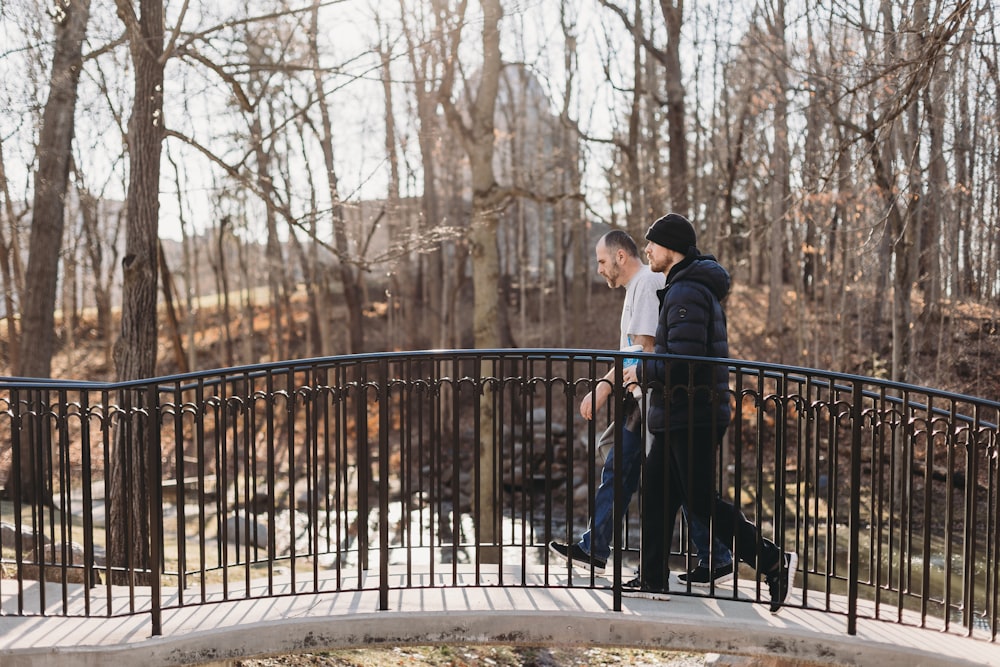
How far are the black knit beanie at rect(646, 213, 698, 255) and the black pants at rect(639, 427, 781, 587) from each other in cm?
96

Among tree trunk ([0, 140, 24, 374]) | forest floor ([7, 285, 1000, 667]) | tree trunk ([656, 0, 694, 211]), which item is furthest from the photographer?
tree trunk ([0, 140, 24, 374])

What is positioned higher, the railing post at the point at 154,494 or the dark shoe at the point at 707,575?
the railing post at the point at 154,494

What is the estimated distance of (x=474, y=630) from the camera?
16.5 ft

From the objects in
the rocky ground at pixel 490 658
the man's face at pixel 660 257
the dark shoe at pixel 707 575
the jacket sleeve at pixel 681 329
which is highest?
the man's face at pixel 660 257

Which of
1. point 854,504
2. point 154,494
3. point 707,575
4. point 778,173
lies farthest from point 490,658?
point 778,173

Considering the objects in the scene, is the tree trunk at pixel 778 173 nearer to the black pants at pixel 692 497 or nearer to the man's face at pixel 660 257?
the man's face at pixel 660 257

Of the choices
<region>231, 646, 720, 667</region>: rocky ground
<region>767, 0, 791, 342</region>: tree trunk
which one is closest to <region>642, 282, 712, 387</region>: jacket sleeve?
<region>231, 646, 720, 667</region>: rocky ground

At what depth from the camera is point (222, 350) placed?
30.1 metres

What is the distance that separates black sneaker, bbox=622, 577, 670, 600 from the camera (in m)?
5.18

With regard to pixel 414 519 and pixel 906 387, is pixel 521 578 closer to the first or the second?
pixel 906 387

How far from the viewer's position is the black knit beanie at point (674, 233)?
4.94 m

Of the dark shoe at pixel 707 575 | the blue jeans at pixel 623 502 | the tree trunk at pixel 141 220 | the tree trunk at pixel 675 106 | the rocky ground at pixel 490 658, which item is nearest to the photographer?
the dark shoe at pixel 707 575

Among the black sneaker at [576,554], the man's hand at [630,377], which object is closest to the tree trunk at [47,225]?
the black sneaker at [576,554]

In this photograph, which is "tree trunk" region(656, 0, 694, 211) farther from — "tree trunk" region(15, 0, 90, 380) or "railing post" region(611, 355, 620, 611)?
"railing post" region(611, 355, 620, 611)
